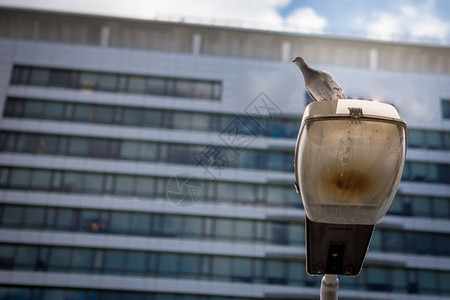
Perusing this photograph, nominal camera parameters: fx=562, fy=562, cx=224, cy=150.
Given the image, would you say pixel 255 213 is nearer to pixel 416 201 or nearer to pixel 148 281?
pixel 148 281

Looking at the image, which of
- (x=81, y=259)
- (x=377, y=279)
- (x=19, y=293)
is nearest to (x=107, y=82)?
(x=81, y=259)

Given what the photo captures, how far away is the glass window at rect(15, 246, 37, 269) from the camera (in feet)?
139

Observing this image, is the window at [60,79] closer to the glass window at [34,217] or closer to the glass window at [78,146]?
the glass window at [78,146]

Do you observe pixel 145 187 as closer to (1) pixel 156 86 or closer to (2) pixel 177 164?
(2) pixel 177 164

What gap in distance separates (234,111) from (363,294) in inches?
689

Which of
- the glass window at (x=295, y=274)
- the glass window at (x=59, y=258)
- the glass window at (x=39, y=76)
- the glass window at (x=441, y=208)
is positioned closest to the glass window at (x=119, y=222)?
the glass window at (x=59, y=258)

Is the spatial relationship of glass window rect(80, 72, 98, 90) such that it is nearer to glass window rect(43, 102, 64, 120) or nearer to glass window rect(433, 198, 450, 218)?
glass window rect(43, 102, 64, 120)

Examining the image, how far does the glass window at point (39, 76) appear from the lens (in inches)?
1815

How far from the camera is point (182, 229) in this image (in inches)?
1711

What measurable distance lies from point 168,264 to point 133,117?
1206 cm

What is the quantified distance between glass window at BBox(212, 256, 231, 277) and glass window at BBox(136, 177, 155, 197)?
7.24 meters

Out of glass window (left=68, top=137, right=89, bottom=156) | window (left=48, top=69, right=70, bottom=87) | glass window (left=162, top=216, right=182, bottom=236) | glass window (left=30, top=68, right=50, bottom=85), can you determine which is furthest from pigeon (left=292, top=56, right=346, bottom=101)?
glass window (left=30, top=68, right=50, bottom=85)

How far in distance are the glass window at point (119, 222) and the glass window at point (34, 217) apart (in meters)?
5.45

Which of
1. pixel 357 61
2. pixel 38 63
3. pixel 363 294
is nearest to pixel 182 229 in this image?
pixel 363 294
